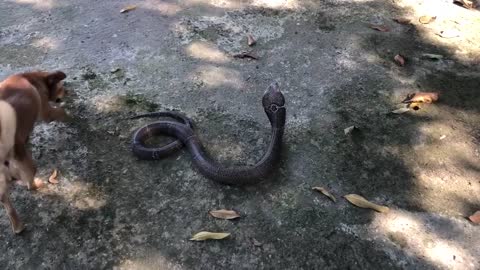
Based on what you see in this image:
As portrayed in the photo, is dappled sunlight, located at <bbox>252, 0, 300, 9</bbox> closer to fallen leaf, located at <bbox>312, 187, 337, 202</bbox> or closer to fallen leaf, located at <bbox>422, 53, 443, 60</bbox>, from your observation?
fallen leaf, located at <bbox>422, 53, 443, 60</bbox>

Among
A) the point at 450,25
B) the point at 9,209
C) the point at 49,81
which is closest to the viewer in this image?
the point at 9,209

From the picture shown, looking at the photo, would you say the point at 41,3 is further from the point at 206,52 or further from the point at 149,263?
the point at 149,263

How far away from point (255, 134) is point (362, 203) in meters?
0.99

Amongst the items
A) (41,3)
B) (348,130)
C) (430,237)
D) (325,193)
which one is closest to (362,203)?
(325,193)

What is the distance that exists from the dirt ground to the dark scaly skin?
81 millimetres

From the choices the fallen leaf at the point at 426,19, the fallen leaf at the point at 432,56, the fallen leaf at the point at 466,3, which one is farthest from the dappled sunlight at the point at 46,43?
the fallen leaf at the point at 466,3

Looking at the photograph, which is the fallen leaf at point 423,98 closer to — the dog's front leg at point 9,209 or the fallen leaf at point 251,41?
the fallen leaf at point 251,41

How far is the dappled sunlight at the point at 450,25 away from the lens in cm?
446

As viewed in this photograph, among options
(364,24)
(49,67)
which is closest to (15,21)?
(49,67)

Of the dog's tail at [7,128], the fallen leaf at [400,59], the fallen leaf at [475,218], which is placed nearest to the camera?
the dog's tail at [7,128]

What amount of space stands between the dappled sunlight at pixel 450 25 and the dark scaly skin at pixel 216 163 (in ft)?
6.80

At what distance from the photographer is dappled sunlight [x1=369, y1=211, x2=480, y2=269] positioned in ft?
9.36

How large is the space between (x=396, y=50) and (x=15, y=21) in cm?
383

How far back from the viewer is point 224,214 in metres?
3.08
